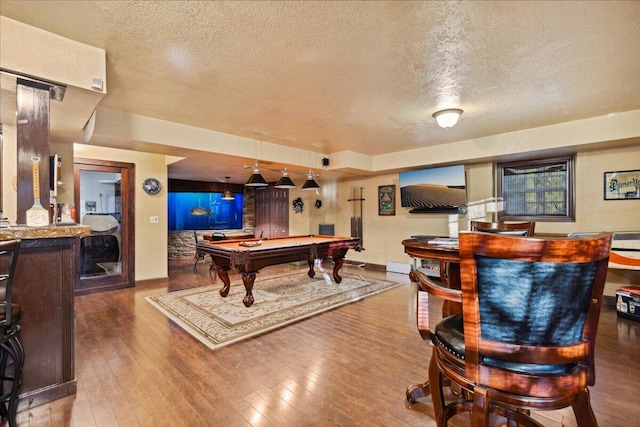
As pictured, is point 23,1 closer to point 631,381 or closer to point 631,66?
point 631,66

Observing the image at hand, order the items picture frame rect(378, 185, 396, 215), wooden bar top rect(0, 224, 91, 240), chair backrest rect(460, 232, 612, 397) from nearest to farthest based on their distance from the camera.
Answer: chair backrest rect(460, 232, 612, 397) < wooden bar top rect(0, 224, 91, 240) < picture frame rect(378, 185, 396, 215)

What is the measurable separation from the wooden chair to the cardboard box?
11.9 feet

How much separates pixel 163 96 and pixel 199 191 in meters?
5.89

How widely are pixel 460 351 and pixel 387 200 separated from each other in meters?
5.84

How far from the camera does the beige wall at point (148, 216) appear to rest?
535cm

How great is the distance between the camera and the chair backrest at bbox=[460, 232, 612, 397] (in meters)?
1.00

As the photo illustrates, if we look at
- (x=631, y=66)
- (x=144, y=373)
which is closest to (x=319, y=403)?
(x=144, y=373)

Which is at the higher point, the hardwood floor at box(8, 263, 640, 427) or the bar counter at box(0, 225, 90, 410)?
the bar counter at box(0, 225, 90, 410)

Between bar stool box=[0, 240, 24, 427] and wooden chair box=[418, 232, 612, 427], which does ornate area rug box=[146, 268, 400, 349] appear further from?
wooden chair box=[418, 232, 612, 427]

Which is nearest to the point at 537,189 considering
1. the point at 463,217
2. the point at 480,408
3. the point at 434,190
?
the point at 463,217

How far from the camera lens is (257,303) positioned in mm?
4129

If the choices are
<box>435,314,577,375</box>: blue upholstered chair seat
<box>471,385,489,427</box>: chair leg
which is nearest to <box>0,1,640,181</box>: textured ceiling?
<box>435,314,577,375</box>: blue upholstered chair seat

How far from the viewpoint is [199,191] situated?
28.7 feet

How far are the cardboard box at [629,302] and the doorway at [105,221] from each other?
23.4 feet
